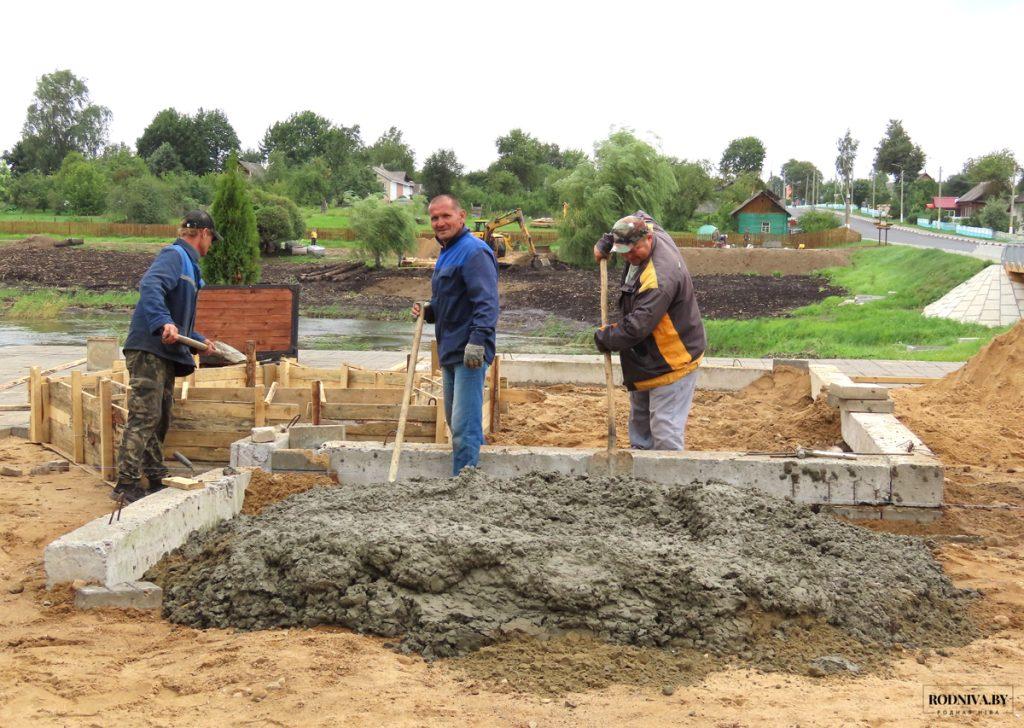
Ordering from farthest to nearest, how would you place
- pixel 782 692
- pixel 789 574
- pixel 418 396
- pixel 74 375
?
pixel 418 396, pixel 74 375, pixel 789 574, pixel 782 692

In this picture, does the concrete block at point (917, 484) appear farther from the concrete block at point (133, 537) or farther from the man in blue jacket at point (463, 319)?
the concrete block at point (133, 537)

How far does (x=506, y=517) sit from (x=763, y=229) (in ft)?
207

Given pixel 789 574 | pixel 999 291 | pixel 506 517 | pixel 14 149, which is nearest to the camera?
pixel 789 574

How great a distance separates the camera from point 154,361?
6.07 m

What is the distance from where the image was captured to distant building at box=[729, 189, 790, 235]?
65875 millimetres

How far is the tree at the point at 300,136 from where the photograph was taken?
96875mm

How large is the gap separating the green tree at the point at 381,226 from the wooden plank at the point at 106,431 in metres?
34.4

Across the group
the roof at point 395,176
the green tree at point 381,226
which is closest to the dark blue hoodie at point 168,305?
the green tree at point 381,226

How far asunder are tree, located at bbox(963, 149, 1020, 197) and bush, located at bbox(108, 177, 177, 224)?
214 feet

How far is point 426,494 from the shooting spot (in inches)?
200

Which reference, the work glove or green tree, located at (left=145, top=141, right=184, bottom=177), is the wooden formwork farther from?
green tree, located at (left=145, top=141, right=184, bottom=177)

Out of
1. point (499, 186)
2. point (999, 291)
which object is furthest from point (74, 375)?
point (499, 186)

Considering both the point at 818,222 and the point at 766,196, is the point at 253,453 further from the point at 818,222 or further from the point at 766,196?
the point at 766,196

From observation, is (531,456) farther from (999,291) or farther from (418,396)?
(999,291)
